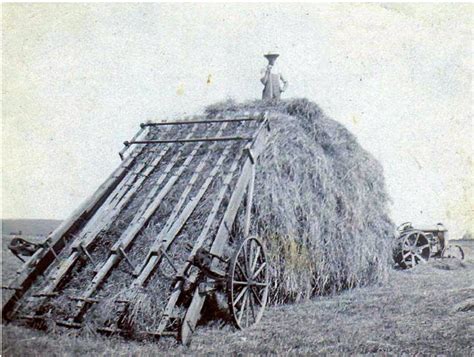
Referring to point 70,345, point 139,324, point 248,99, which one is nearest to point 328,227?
point 248,99

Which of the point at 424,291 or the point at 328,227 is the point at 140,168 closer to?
the point at 328,227

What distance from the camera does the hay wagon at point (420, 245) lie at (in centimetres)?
1392

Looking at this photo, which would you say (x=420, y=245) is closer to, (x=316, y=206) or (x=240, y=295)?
(x=316, y=206)

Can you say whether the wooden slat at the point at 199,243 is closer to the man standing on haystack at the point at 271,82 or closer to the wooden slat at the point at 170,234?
the wooden slat at the point at 170,234

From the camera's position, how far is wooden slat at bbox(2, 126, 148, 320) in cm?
725

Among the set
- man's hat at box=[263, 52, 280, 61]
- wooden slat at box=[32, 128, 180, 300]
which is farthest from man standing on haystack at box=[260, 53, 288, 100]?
wooden slat at box=[32, 128, 180, 300]

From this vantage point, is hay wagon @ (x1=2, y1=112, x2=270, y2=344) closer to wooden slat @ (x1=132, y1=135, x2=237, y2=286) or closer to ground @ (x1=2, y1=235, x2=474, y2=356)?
wooden slat @ (x1=132, y1=135, x2=237, y2=286)

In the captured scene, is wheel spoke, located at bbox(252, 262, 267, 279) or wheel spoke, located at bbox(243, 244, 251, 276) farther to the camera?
wheel spoke, located at bbox(252, 262, 267, 279)

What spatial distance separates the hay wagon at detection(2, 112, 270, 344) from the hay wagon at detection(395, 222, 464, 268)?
718cm

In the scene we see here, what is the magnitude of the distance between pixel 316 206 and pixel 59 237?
4423 mm

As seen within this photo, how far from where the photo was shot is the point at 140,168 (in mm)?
8914

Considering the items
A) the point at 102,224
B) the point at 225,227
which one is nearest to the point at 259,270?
the point at 225,227

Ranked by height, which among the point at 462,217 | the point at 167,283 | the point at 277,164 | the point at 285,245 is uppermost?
the point at 462,217

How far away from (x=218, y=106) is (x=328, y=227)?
3.31 metres
